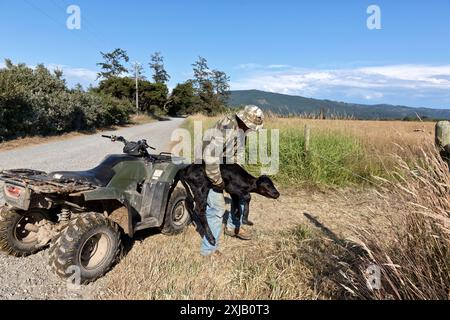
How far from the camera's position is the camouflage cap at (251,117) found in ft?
12.6

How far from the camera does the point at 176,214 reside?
4852 mm

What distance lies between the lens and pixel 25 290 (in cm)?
329

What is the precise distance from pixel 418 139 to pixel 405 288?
1626 millimetres

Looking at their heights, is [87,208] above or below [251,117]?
below

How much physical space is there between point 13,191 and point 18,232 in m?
0.84

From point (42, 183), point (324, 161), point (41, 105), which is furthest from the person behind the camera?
point (41, 105)

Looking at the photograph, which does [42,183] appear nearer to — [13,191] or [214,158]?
[13,191]

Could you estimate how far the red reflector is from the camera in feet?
10.8

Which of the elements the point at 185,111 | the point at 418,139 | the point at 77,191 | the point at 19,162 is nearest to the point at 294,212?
the point at 418,139

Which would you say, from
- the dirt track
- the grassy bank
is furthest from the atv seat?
the grassy bank

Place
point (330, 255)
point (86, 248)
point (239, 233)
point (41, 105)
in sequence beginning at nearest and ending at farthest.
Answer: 1. point (86, 248)
2. point (330, 255)
3. point (239, 233)
4. point (41, 105)

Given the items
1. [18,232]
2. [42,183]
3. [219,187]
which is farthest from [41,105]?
[219,187]

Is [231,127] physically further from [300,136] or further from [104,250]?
[300,136]

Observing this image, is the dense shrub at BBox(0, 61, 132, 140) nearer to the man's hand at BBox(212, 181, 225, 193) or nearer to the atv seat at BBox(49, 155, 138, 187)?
the atv seat at BBox(49, 155, 138, 187)
